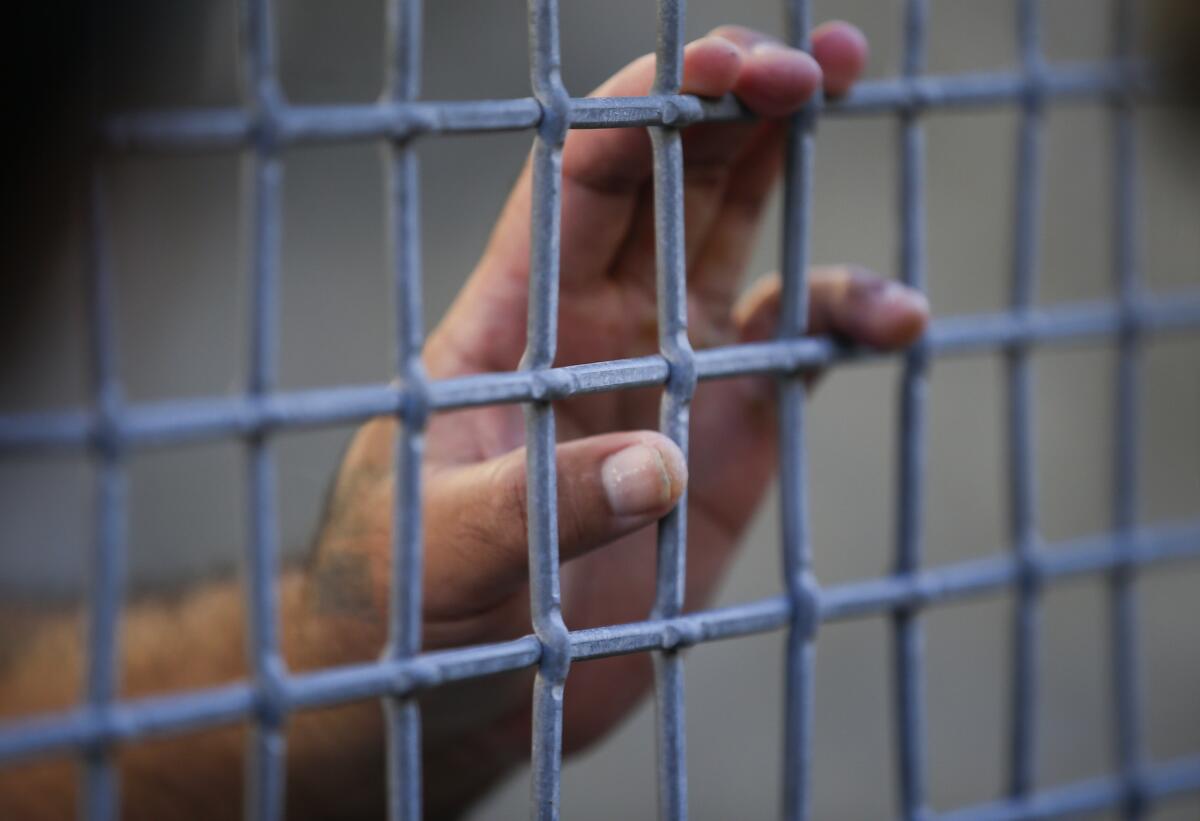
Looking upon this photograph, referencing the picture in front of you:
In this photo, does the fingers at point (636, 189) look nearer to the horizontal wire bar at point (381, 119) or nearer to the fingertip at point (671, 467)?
the horizontal wire bar at point (381, 119)

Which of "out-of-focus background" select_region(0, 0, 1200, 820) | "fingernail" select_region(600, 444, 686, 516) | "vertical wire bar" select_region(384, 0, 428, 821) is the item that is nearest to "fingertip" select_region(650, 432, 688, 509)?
"fingernail" select_region(600, 444, 686, 516)

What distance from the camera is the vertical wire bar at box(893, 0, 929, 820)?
655 mm

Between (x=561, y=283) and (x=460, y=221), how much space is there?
7.02 feet

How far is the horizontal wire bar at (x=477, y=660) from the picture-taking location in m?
0.45

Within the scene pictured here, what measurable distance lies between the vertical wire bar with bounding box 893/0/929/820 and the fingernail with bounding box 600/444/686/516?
0.19 metres

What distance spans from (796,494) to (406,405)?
0.22 metres

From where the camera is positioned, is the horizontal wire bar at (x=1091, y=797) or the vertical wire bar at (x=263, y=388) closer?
the vertical wire bar at (x=263, y=388)

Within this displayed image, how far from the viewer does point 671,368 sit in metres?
0.54

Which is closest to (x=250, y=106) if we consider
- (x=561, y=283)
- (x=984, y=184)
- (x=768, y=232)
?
(x=561, y=283)

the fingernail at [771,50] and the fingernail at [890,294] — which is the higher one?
the fingernail at [771,50]

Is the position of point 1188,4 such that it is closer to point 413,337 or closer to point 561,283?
point 561,283

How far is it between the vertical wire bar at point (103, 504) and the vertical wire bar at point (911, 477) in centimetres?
Result: 42

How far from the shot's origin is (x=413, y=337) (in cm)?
51

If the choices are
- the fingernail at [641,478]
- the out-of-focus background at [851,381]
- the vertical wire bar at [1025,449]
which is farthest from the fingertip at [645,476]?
the out-of-focus background at [851,381]
